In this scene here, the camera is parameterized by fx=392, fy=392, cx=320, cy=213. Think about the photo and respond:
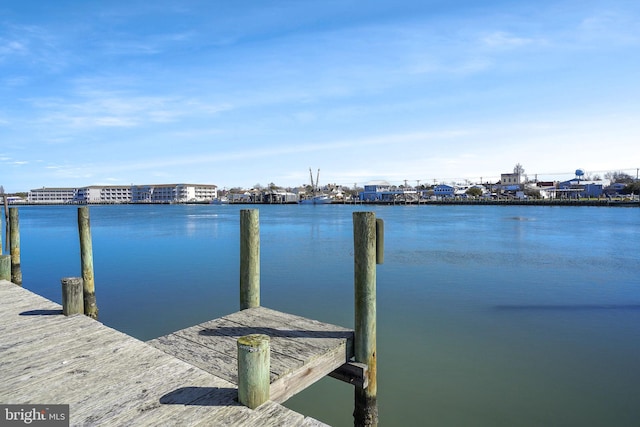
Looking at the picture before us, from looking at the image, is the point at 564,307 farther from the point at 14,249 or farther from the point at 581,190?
the point at 581,190

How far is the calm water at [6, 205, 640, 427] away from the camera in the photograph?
6.67 metres

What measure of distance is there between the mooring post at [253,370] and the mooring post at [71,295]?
414 cm

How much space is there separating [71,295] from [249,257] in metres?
2.86

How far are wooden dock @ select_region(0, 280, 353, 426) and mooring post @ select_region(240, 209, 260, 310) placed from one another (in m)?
0.39

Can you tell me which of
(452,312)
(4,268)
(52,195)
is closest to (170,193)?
(52,195)

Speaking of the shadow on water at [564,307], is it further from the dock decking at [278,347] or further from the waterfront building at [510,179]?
the waterfront building at [510,179]

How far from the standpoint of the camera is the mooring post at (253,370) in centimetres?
350

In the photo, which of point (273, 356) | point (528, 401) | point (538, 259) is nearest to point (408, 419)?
point (528, 401)

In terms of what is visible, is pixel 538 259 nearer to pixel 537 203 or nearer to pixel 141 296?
pixel 141 296

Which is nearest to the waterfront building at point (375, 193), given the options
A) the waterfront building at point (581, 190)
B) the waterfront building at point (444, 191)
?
the waterfront building at point (444, 191)

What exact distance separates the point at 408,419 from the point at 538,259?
18.5 metres

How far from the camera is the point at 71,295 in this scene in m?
6.25

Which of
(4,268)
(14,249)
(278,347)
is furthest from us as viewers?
(14,249)

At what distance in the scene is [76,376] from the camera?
4168 mm
